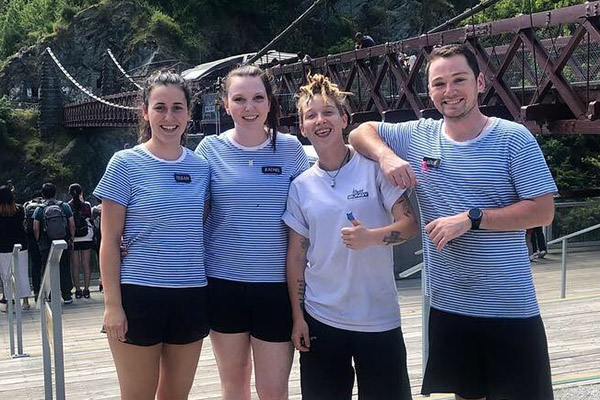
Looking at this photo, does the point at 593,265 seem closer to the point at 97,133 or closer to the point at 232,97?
the point at 232,97

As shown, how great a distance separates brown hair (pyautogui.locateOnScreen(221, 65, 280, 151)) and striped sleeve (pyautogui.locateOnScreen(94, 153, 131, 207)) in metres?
0.55

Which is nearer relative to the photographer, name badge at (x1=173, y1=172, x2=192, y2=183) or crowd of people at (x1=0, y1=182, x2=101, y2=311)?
name badge at (x1=173, y1=172, x2=192, y2=183)

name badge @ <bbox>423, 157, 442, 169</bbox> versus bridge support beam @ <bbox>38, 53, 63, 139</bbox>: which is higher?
bridge support beam @ <bbox>38, 53, 63, 139</bbox>

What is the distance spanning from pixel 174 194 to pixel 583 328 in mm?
4233

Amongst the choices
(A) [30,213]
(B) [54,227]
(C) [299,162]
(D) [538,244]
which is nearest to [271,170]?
(C) [299,162]

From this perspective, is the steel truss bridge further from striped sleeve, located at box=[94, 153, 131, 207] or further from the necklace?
striped sleeve, located at box=[94, 153, 131, 207]

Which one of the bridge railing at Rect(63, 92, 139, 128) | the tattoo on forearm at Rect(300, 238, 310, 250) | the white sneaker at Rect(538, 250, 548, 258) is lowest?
the white sneaker at Rect(538, 250, 548, 258)

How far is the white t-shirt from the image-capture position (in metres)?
2.92

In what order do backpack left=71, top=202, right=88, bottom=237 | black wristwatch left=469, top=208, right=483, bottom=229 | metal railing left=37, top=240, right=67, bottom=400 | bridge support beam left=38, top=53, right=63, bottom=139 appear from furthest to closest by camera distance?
bridge support beam left=38, top=53, right=63, bottom=139 < backpack left=71, top=202, right=88, bottom=237 < metal railing left=37, top=240, right=67, bottom=400 < black wristwatch left=469, top=208, right=483, bottom=229

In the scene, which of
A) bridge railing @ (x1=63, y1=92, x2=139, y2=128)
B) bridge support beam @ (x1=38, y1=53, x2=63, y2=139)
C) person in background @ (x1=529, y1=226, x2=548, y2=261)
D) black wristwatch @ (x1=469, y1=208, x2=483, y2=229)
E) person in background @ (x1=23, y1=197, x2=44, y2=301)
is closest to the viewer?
black wristwatch @ (x1=469, y1=208, x2=483, y2=229)

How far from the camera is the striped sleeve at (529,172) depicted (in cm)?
267

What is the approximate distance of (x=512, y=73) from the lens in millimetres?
12320

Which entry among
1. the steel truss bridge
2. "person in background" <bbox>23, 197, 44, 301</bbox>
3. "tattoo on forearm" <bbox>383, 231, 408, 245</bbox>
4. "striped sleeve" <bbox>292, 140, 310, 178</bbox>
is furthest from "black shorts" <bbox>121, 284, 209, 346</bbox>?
"person in background" <bbox>23, 197, 44, 301</bbox>

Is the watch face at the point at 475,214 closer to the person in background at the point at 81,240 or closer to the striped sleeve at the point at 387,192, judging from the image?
the striped sleeve at the point at 387,192
